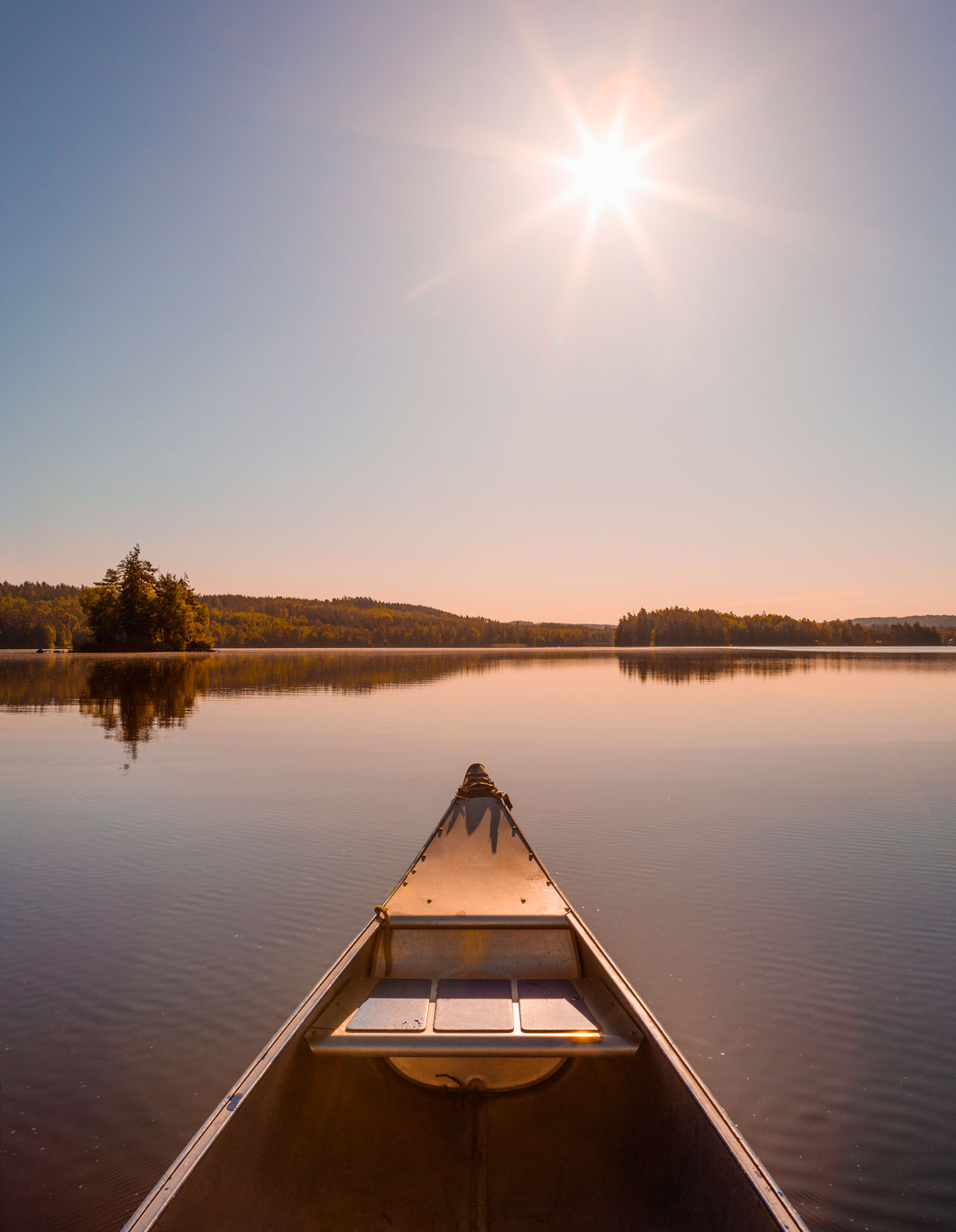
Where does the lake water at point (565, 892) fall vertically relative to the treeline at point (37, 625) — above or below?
below

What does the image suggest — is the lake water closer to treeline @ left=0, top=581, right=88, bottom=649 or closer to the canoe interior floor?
the canoe interior floor

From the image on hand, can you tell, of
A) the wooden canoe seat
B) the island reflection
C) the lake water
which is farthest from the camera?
the island reflection

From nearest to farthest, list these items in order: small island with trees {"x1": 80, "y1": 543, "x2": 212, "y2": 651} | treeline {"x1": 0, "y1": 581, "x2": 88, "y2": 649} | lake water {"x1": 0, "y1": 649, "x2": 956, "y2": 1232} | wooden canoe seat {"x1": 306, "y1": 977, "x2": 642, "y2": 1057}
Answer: wooden canoe seat {"x1": 306, "y1": 977, "x2": 642, "y2": 1057} < lake water {"x1": 0, "y1": 649, "x2": 956, "y2": 1232} < small island with trees {"x1": 80, "y1": 543, "x2": 212, "y2": 651} < treeline {"x1": 0, "y1": 581, "x2": 88, "y2": 649}

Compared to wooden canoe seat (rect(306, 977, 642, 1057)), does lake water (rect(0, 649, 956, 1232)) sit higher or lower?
lower

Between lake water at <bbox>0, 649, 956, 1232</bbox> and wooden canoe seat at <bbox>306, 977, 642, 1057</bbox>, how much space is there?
1.14 meters

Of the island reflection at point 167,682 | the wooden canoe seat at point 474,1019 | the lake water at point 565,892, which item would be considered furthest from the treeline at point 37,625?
the wooden canoe seat at point 474,1019

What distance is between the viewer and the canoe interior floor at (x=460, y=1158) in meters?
3.48

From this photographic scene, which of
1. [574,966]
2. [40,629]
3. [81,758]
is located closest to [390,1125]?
[574,966]

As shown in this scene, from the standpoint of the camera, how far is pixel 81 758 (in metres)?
19.5

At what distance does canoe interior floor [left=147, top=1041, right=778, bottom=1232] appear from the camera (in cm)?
348

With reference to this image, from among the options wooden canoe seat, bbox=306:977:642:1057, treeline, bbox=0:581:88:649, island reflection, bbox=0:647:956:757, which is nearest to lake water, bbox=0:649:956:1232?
wooden canoe seat, bbox=306:977:642:1057

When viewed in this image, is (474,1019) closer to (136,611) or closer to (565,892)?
(565,892)

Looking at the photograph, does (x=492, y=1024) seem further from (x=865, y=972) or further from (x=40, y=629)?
(x=40, y=629)

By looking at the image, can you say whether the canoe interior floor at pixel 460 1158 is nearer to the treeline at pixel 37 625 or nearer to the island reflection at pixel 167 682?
the island reflection at pixel 167 682
